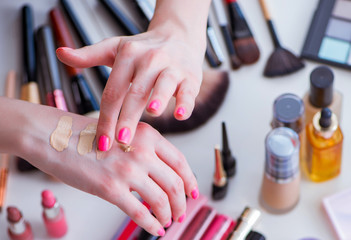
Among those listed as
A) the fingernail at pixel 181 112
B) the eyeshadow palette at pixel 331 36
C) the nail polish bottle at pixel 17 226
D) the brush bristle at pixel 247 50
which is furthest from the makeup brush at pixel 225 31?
the nail polish bottle at pixel 17 226

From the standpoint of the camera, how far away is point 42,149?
0.81 meters

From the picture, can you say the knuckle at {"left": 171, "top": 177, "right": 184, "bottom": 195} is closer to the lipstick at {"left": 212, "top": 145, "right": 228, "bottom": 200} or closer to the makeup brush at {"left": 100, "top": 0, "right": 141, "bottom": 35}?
the lipstick at {"left": 212, "top": 145, "right": 228, "bottom": 200}

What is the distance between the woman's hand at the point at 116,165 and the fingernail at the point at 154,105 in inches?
3.7

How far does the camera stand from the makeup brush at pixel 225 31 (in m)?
1.05

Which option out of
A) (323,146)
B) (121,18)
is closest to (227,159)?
(323,146)

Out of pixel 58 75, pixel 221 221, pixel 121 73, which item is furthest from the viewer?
pixel 58 75

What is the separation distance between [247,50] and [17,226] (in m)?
0.48

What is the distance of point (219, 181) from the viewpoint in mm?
917

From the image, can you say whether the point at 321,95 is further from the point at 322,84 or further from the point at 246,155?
the point at 246,155

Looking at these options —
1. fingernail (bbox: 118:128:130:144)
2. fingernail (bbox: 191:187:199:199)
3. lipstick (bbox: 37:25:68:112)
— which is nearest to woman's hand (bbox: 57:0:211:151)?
fingernail (bbox: 118:128:130:144)

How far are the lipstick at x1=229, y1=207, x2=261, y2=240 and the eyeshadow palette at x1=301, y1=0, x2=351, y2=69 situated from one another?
31 centimetres

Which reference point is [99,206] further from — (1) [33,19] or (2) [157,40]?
(1) [33,19]

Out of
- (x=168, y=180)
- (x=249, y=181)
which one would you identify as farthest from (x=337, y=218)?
(x=168, y=180)

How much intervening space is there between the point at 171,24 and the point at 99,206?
31 cm
